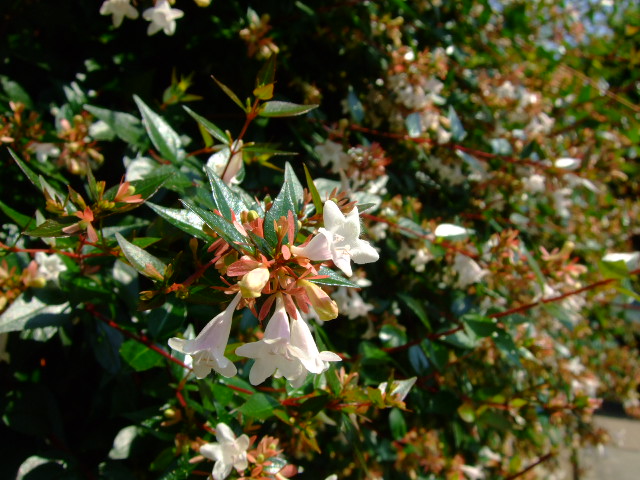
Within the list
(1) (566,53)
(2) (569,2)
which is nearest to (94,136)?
(1) (566,53)

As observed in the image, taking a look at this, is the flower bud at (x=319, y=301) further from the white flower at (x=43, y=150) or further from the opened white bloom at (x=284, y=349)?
the white flower at (x=43, y=150)

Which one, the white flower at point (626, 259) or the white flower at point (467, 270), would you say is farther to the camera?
the white flower at point (467, 270)

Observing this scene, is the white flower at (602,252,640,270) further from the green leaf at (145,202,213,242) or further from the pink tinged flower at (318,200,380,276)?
the green leaf at (145,202,213,242)

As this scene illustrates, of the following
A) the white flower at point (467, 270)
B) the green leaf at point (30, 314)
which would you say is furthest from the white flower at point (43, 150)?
the white flower at point (467, 270)

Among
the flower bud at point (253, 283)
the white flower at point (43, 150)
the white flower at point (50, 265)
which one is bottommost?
the white flower at point (50, 265)

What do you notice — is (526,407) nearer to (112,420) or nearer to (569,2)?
(112,420)

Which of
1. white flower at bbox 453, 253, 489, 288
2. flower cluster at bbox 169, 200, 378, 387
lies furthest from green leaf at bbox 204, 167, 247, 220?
white flower at bbox 453, 253, 489, 288

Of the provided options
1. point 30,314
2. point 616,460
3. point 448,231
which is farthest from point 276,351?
point 616,460
